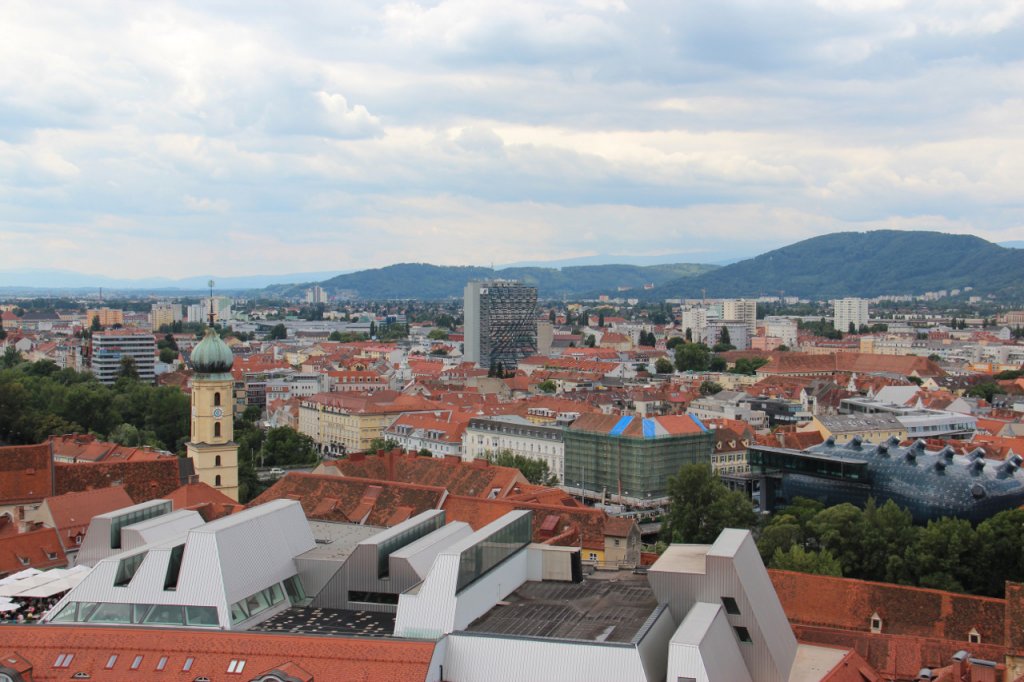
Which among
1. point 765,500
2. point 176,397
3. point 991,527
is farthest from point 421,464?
point 176,397

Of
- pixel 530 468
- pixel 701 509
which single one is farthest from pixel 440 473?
pixel 530 468

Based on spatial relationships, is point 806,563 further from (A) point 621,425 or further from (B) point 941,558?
(A) point 621,425

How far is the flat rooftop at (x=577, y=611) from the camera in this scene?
32625mm

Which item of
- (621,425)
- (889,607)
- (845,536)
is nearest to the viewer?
(889,607)

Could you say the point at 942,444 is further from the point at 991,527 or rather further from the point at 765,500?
the point at 991,527

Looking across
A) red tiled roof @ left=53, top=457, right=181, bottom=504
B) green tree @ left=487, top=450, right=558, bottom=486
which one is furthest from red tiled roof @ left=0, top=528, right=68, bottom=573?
green tree @ left=487, top=450, right=558, bottom=486

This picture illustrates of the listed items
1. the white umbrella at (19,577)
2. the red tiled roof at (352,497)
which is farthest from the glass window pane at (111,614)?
the red tiled roof at (352,497)

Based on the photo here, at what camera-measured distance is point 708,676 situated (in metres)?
29.3

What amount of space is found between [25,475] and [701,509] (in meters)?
Result: 36.4

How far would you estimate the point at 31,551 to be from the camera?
1834 inches

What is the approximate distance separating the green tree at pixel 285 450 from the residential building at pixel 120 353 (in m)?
76.9

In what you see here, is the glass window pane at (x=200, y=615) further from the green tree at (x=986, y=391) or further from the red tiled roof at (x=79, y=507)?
the green tree at (x=986, y=391)

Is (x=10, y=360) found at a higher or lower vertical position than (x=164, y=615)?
lower

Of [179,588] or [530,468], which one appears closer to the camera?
[179,588]
